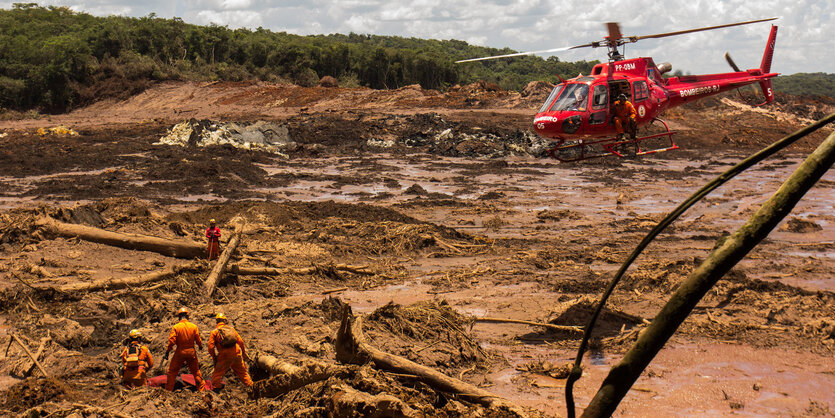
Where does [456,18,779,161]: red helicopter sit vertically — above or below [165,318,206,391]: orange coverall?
above

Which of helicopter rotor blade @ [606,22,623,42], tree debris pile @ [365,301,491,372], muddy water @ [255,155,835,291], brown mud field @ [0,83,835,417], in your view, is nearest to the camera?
brown mud field @ [0,83,835,417]

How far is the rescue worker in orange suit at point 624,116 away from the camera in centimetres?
1484

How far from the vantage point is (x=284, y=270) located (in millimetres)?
13352

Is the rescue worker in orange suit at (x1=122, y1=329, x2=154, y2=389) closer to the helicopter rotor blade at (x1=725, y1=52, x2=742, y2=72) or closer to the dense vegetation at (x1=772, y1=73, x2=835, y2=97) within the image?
the helicopter rotor blade at (x1=725, y1=52, x2=742, y2=72)

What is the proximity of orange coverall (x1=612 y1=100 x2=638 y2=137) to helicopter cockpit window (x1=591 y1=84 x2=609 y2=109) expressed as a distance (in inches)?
10.2

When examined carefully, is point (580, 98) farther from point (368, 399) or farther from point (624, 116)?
point (368, 399)

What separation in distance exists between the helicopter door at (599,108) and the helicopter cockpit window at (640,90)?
878 mm

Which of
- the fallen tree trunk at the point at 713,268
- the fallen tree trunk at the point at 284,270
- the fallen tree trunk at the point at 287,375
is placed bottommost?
the fallen tree trunk at the point at 284,270

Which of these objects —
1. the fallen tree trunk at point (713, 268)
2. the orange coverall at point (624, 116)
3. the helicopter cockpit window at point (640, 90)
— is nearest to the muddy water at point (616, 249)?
the orange coverall at point (624, 116)

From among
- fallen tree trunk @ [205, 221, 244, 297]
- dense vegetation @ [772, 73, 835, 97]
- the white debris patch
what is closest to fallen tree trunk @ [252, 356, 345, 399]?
fallen tree trunk @ [205, 221, 244, 297]

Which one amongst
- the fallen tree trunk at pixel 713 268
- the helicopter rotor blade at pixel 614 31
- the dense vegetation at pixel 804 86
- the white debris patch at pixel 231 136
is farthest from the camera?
the dense vegetation at pixel 804 86

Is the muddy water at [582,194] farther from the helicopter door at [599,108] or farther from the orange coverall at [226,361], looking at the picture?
the orange coverall at [226,361]

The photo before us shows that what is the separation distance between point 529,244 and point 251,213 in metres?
7.13

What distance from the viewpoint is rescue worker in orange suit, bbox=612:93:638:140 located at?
14844mm
